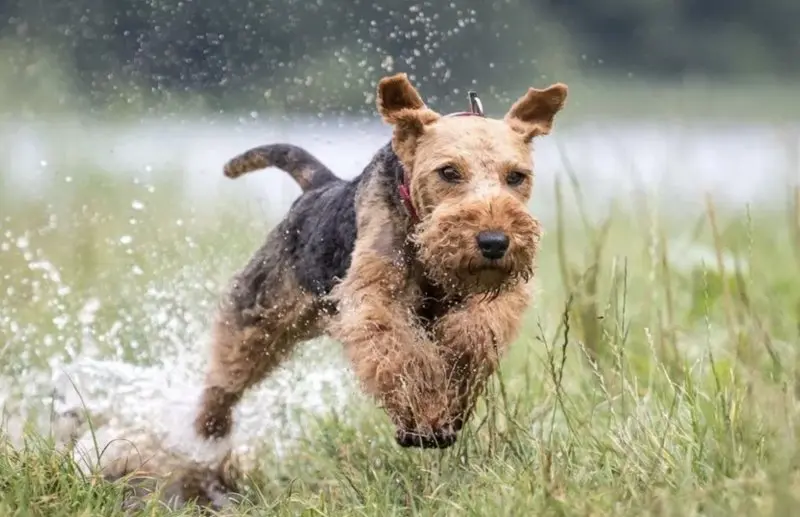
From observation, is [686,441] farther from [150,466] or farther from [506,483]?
[150,466]

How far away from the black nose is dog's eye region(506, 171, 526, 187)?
16.1 inches

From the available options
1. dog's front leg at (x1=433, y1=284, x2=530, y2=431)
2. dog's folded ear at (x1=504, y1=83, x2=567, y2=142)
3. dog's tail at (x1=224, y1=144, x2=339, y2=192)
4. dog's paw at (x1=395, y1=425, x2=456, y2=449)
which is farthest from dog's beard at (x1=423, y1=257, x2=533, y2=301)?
dog's tail at (x1=224, y1=144, x2=339, y2=192)

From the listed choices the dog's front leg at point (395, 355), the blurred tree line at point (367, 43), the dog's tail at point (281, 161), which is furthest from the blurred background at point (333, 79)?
the dog's front leg at point (395, 355)

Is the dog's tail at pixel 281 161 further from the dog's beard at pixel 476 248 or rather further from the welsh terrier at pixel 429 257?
the dog's beard at pixel 476 248

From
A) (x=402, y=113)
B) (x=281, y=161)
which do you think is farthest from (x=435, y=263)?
(x=281, y=161)

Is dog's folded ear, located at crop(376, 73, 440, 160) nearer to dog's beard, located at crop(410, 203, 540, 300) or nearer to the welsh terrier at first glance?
the welsh terrier

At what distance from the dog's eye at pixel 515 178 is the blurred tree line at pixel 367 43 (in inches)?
210

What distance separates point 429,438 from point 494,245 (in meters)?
0.65

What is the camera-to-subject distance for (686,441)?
346 centimetres

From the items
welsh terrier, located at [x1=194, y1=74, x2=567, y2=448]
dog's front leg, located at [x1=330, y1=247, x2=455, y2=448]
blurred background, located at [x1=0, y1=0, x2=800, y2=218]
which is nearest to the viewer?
welsh terrier, located at [x1=194, y1=74, x2=567, y2=448]

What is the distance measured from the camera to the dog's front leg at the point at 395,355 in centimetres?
364

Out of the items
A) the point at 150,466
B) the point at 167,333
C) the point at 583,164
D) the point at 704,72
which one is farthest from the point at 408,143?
the point at 704,72

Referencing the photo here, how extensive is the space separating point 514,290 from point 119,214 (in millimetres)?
5366

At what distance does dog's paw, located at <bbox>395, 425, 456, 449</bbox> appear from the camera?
12.0ft
